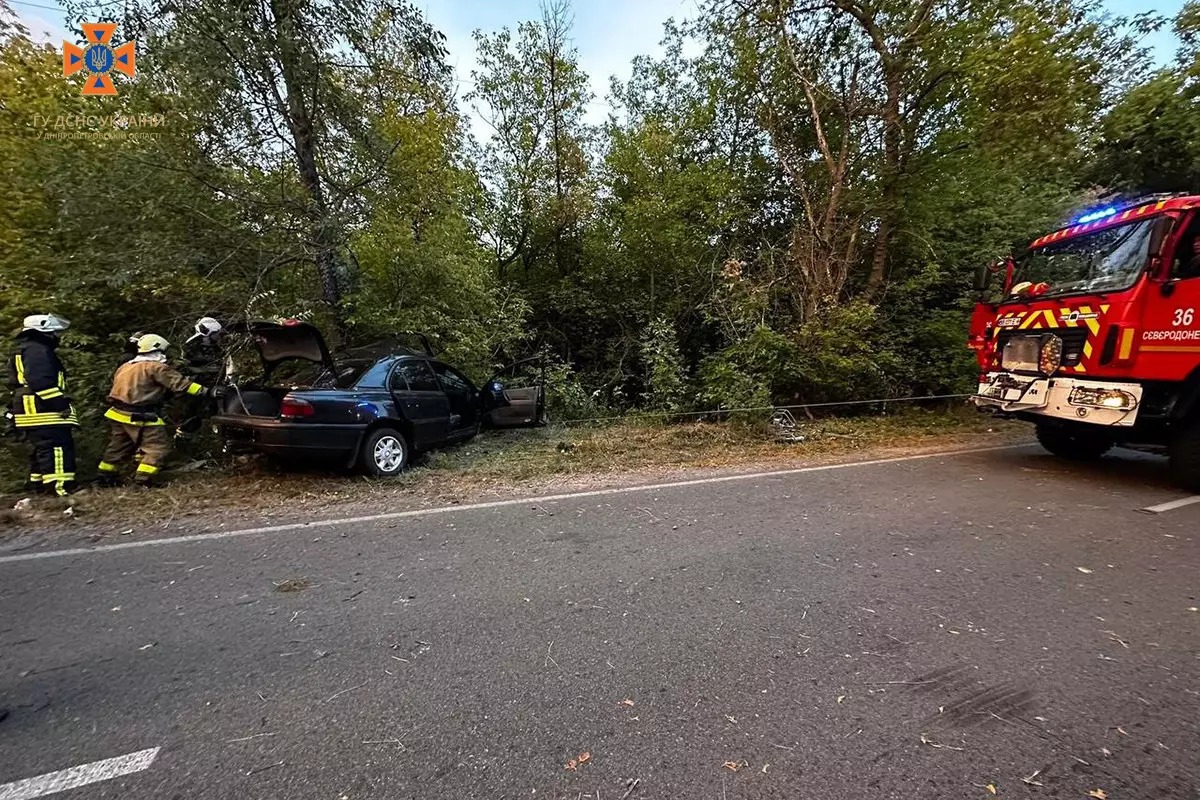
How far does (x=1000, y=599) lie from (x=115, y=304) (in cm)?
1048

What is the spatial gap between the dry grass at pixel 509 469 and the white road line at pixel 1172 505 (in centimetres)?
277

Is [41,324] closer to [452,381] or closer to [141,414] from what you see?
[141,414]

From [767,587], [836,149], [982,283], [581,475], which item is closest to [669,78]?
[836,149]

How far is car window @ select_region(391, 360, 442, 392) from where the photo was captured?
20.7 ft

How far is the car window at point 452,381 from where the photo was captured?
23.7 ft

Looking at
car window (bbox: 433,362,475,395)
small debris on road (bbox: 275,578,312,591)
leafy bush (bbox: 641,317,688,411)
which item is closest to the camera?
small debris on road (bbox: 275,578,312,591)

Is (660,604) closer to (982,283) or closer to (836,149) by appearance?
(982,283)

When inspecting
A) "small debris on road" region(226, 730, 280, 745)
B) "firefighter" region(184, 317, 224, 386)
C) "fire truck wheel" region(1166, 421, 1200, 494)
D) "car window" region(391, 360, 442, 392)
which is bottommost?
"small debris on road" region(226, 730, 280, 745)

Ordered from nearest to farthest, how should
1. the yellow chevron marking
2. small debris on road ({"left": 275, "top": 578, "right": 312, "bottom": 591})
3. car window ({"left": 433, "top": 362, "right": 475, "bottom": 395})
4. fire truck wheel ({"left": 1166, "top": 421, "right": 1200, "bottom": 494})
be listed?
small debris on road ({"left": 275, "top": 578, "right": 312, "bottom": 591})
fire truck wheel ({"left": 1166, "top": 421, "right": 1200, "bottom": 494})
the yellow chevron marking
car window ({"left": 433, "top": 362, "right": 475, "bottom": 395})

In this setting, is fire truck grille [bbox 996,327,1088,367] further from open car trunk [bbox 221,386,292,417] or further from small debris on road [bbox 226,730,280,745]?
open car trunk [bbox 221,386,292,417]

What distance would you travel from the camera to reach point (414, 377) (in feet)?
21.7
